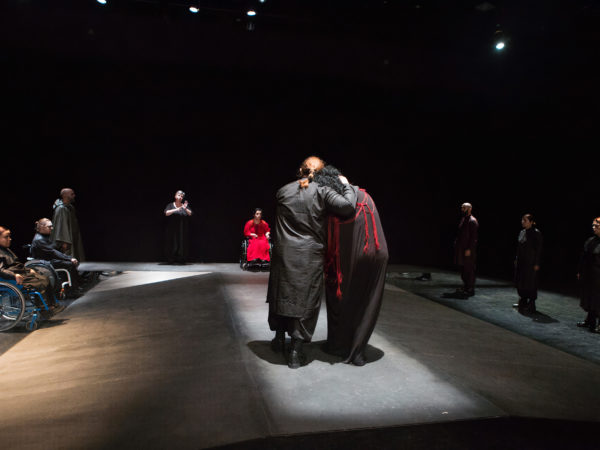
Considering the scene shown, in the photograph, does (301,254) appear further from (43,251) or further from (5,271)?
(43,251)

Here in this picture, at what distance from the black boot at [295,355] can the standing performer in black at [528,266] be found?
3492mm

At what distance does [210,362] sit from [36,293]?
2446 mm

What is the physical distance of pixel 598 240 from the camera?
431 centimetres

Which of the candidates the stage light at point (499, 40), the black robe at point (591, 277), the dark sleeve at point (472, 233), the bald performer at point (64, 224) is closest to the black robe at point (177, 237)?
the bald performer at point (64, 224)

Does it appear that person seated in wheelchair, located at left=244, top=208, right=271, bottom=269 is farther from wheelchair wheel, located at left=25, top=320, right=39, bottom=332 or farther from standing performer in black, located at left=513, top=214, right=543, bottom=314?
standing performer in black, located at left=513, top=214, right=543, bottom=314

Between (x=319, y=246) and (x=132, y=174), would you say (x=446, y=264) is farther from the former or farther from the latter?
(x=319, y=246)

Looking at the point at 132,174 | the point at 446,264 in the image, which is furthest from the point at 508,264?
the point at 132,174

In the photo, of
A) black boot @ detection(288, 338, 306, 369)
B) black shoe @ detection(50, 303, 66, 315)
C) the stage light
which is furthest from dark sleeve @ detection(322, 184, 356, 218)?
the stage light

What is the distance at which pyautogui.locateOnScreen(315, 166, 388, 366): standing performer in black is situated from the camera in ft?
8.60

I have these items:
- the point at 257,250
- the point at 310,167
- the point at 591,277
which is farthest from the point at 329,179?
the point at 257,250

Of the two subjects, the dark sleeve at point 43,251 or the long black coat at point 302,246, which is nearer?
the long black coat at point 302,246

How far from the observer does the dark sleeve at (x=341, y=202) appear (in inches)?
97.8

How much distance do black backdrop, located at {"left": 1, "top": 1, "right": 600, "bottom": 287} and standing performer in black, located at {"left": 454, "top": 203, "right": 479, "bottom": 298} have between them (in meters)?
2.59

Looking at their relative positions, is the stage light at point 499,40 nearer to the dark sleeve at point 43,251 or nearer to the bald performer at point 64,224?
the bald performer at point 64,224
